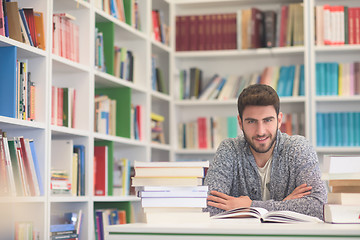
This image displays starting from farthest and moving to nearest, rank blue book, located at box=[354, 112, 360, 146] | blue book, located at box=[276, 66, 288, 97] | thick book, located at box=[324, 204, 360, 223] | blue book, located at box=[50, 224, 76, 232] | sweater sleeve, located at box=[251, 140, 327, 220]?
1. blue book, located at box=[276, 66, 288, 97]
2. blue book, located at box=[354, 112, 360, 146]
3. blue book, located at box=[50, 224, 76, 232]
4. sweater sleeve, located at box=[251, 140, 327, 220]
5. thick book, located at box=[324, 204, 360, 223]

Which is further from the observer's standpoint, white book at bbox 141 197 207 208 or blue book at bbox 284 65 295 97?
blue book at bbox 284 65 295 97

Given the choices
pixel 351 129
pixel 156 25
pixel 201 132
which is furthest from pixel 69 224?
pixel 351 129

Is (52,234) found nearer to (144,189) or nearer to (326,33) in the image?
(144,189)

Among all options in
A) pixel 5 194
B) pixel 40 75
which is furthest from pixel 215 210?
pixel 40 75

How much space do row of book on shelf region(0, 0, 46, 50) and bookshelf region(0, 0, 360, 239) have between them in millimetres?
42

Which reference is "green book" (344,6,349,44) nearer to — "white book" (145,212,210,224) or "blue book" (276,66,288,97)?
"blue book" (276,66,288,97)

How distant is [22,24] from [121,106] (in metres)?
1.37

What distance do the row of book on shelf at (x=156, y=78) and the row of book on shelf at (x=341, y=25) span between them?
1331 mm

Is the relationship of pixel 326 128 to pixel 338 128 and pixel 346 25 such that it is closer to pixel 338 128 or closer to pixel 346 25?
pixel 338 128

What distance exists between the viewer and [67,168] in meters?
3.44

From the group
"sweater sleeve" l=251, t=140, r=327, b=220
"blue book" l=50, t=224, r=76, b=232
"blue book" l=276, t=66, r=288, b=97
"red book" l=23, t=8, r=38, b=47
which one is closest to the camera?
"sweater sleeve" l=251, t=140, r=327, b=220

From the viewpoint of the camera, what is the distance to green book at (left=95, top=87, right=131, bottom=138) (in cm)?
423

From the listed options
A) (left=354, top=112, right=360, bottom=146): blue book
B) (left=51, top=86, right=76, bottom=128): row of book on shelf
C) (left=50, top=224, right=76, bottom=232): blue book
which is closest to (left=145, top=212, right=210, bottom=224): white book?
(left=50, top=224, right=76, bottom=232): blue book

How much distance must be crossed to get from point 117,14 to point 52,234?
168 centimetres
